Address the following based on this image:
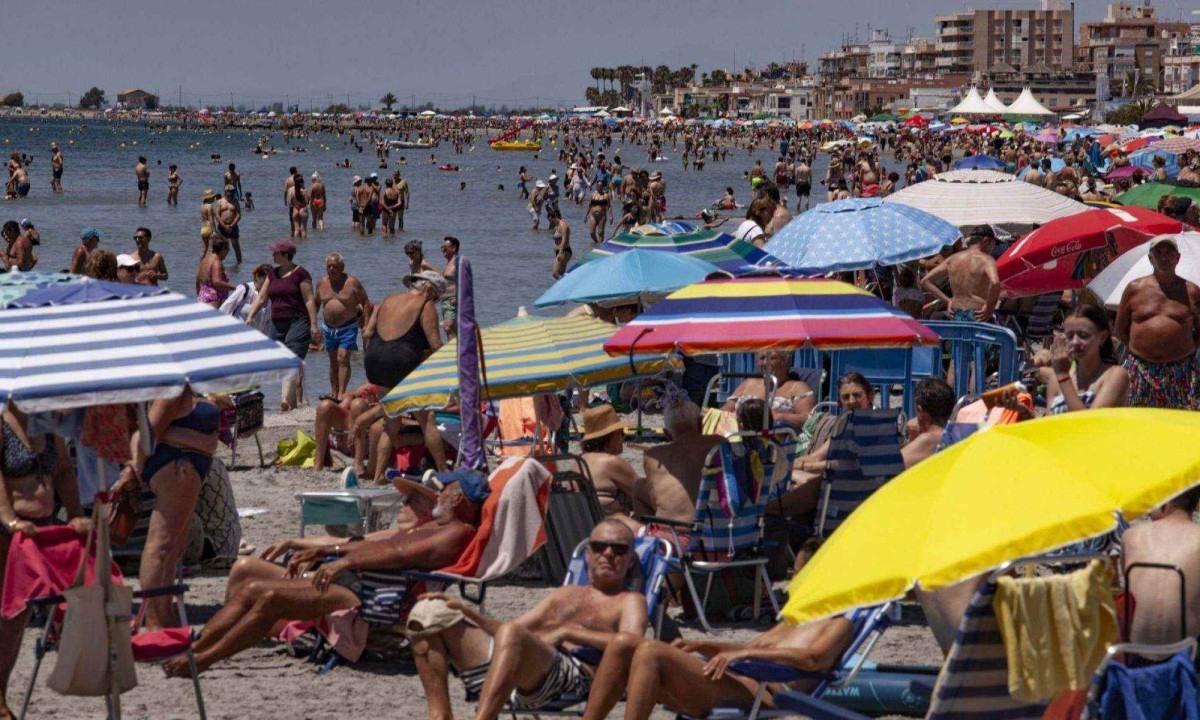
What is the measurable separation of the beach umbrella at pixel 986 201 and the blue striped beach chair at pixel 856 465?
222 inches

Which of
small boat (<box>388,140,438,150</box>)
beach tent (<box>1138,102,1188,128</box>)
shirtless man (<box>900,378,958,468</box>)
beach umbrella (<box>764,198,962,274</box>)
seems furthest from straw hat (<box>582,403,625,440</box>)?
small boat (<box>388,140,438,150</box>)

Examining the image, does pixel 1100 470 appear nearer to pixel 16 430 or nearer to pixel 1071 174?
pixel 16 430

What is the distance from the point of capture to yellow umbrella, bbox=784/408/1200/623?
3.67 meters

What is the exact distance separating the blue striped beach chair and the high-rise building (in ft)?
583

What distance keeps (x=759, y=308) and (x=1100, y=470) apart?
342 centimetres

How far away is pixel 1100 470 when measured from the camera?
3887mm

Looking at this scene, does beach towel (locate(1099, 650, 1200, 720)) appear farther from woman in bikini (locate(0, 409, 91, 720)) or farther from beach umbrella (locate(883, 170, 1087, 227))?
beach umbrella (locate(883, 170, 1087, 227))

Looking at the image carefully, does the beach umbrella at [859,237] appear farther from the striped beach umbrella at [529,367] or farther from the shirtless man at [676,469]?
the shirtless man at [676,469]

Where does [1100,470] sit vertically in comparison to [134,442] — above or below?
above

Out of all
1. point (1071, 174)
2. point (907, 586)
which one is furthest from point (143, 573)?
point (1071, 174)

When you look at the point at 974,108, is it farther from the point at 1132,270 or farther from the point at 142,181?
the point at 1132,270

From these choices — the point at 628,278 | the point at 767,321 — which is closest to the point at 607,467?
the point at 767,321

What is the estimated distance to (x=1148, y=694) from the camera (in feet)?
12.9

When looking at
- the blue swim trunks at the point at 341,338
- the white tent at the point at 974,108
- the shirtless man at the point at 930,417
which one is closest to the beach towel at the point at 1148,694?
the shirtless man at the point at 930,417
